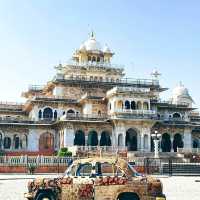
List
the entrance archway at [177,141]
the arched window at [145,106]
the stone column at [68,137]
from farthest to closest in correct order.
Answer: the entrance archway at [177,141] < the arched window at [145,106] < the stone column at [68,137]

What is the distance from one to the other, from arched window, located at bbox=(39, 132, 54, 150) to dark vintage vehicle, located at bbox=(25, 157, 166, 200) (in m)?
41.7

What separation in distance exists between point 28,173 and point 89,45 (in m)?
30.2

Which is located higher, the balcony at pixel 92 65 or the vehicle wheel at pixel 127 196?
the balcony at pixel 92 65

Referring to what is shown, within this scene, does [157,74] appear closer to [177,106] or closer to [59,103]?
[177,106]

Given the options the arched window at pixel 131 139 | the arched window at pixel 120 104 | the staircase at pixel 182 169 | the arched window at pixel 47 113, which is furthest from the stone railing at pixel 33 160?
the arched window at pixel 131 139

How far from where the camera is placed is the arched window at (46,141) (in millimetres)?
54553

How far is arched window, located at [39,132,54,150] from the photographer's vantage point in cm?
5455

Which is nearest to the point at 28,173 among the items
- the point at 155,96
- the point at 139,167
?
the point at 139,167

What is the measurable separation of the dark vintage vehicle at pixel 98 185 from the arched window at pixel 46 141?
41.7 meters

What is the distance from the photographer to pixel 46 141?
56625 mm

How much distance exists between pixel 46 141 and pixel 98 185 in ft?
149

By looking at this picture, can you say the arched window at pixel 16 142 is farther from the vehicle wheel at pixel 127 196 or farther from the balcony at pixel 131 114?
the vehicle wheel at pixel 127 196

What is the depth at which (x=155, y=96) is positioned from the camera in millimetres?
55719

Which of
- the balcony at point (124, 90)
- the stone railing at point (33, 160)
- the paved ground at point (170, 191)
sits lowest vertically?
the paved ground at point (170, 191)
